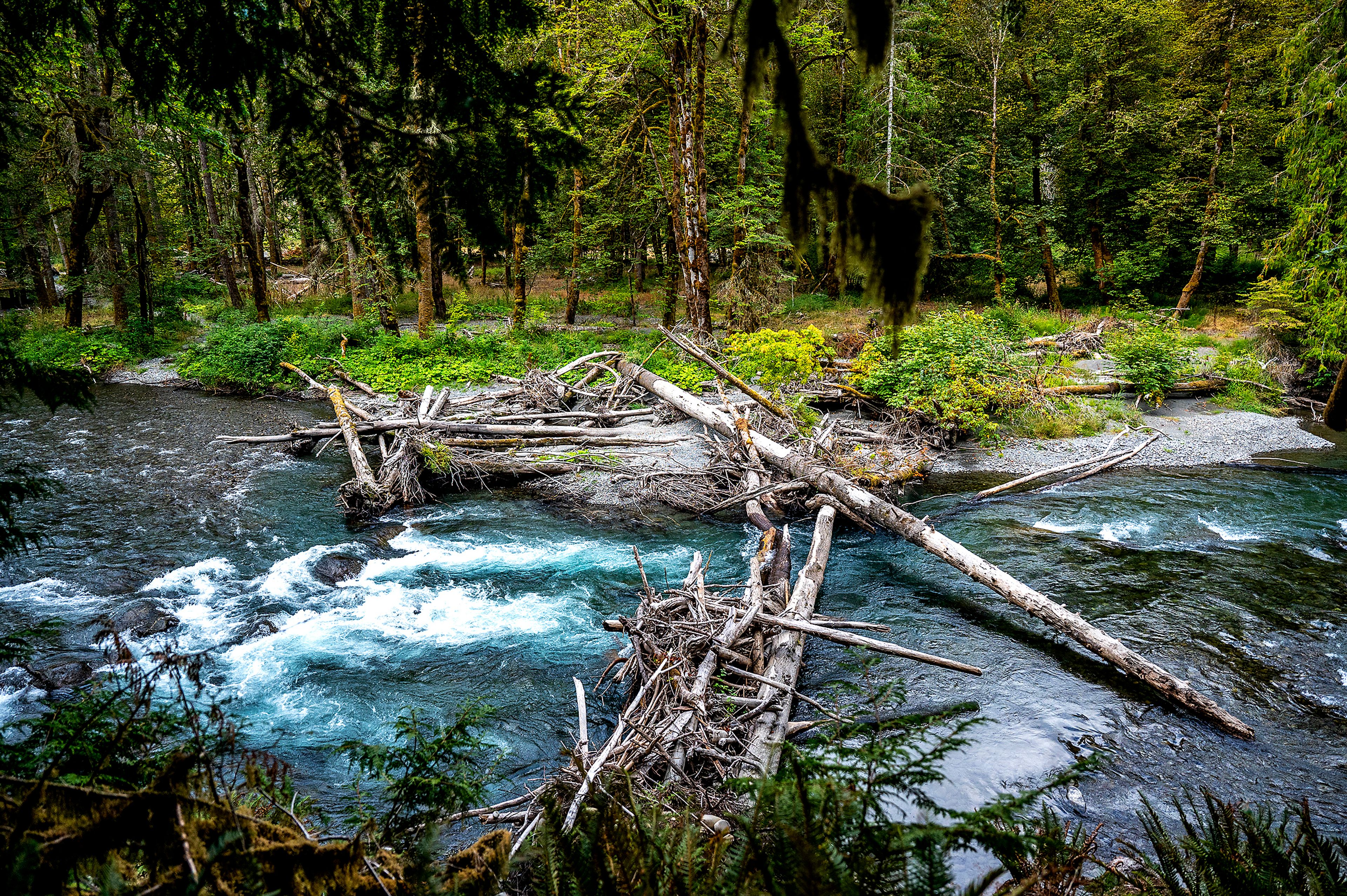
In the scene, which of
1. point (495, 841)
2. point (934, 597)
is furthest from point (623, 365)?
point (495, 841)

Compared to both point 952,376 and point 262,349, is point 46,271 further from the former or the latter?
point 952,376

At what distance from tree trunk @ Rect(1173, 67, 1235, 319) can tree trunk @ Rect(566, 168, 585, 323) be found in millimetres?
19293

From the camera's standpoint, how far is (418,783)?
9.29 feet

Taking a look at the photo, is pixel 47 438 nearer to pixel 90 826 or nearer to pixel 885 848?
pixel 90 826

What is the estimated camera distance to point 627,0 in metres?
17.0

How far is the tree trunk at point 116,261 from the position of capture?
854 inches

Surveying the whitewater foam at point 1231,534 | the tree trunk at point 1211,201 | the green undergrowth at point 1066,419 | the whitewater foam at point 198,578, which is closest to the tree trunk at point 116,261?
the whitewater foam at point 198,578

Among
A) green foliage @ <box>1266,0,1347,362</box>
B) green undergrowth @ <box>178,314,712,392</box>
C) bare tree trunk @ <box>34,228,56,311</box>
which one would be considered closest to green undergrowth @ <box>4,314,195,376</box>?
green undergrowth @ <box>178,314,712,392</box>

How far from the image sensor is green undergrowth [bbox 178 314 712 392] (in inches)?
689

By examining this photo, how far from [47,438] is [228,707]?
1253 centimetres

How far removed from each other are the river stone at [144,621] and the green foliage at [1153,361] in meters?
17.8

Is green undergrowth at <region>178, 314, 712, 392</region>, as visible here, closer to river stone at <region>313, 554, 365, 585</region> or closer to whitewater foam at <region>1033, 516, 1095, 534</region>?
river stone at <region>313, 554, 365, 585</region>

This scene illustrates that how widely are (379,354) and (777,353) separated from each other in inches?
500

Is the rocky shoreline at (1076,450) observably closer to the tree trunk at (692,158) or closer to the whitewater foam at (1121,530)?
the whitewater foam at (1121,530)
